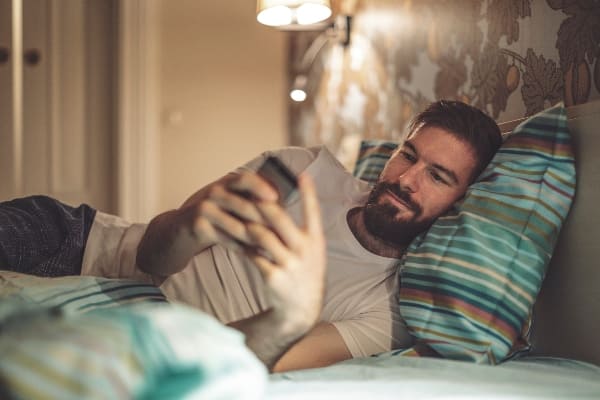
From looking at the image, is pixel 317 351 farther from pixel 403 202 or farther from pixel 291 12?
pixel 291 12

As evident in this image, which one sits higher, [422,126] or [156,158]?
[422,126]

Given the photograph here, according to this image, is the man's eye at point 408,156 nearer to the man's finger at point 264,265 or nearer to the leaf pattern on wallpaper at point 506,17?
the leaf pattern on wallpaper at point 506,17

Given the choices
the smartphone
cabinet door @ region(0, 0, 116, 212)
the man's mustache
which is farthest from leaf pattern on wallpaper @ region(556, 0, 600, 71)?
cabinet door @ region(0, 0, 116, 212)

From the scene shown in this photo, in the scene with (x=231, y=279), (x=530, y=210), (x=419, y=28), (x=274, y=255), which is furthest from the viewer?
(x=419, y=28)

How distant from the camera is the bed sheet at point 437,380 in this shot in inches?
24.9

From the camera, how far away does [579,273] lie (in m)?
0.87

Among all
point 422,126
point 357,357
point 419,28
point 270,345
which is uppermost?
point 419,28

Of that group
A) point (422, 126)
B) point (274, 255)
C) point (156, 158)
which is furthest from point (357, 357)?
point (156, 158)

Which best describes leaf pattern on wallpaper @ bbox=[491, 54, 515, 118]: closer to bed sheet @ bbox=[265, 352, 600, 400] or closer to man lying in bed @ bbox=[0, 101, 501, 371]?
man lying in bed @ bbox=[0, 101, 501, 371]

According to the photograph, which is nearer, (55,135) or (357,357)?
(357,357)

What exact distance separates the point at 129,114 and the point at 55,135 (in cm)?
37

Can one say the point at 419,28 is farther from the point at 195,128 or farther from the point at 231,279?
the point at 195,128

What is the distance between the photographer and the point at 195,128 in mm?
3018

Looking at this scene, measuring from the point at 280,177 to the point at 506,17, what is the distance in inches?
32.8
